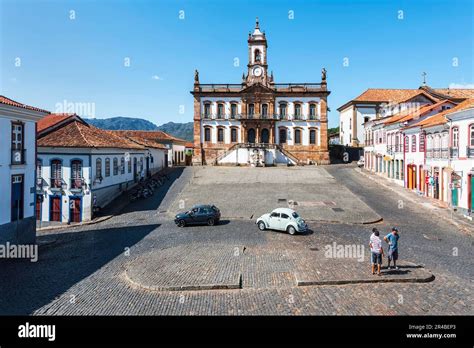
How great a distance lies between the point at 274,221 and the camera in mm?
19328

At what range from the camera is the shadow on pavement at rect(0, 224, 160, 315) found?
36.3 feet

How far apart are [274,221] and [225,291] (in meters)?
8.58

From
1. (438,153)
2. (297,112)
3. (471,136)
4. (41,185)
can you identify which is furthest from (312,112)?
(41,185)

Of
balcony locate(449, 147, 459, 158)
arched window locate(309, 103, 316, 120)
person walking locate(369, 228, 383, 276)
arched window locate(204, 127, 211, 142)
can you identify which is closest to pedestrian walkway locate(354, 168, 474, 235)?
balcony locate(449, 147, 459, 158)

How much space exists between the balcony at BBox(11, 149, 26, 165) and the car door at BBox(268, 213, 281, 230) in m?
13.5

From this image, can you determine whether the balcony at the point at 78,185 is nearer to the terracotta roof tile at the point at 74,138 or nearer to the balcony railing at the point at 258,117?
the terracotta roof tile at the point at 74,138

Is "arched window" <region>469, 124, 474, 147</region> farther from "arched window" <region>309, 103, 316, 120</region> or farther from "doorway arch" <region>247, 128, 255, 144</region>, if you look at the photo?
"doorway arch" <region>247, 128, 255, 144</region>

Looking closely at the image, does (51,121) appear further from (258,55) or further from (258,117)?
(258,55)

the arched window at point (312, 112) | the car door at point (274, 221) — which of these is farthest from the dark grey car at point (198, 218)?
the arched window at point (312, 112)

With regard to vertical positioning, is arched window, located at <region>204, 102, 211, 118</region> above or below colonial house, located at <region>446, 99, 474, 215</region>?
above

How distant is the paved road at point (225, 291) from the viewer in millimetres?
10039

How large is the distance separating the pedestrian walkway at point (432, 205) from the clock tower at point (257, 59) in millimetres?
24770

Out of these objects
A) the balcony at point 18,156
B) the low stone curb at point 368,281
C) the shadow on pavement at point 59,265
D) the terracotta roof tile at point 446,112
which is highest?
the terracotta roof tile at point 446,112

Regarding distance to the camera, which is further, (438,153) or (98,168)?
(98,168)
